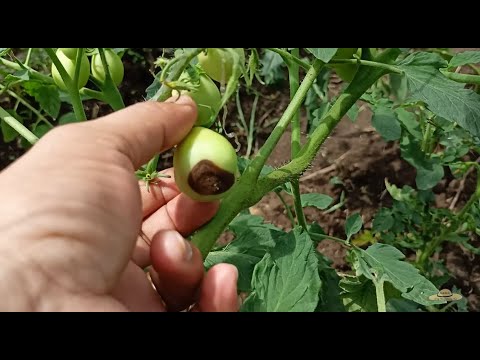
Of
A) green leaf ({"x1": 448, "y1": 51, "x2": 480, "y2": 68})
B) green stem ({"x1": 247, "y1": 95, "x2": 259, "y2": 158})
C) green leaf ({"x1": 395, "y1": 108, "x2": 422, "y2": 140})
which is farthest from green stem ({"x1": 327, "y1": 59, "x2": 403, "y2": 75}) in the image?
green stem ({"x1": 247, "y1": 95, "x2": 259, "y2": 158})

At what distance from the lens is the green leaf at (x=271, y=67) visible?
2.76m

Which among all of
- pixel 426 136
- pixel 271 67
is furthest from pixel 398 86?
pixel 271 67

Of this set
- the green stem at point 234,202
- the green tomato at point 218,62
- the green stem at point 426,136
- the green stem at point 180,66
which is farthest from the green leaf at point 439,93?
the green stem at point 426,136

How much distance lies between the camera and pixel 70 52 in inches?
60.9

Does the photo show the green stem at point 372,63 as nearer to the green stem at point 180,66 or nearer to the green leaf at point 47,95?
the green stem at point 180,66

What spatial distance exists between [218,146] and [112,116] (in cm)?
24

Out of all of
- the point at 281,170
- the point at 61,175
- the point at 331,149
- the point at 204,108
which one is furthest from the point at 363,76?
the point at 331,149

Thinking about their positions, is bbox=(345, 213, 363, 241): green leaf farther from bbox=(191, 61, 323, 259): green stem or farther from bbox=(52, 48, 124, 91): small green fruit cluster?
bbox=(52, 48, 124, 91): small green fruit cluster

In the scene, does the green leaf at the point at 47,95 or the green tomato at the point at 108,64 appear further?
the green leaf at the point at 47,95

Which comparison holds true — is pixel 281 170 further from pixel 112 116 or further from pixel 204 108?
pixel 112 116

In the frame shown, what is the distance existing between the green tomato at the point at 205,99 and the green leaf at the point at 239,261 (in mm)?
415

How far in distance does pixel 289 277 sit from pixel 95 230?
433 millimetres

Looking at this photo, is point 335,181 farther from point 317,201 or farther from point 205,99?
point 205,99

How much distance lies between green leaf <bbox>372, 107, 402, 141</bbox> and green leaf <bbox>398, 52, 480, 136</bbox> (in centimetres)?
61
